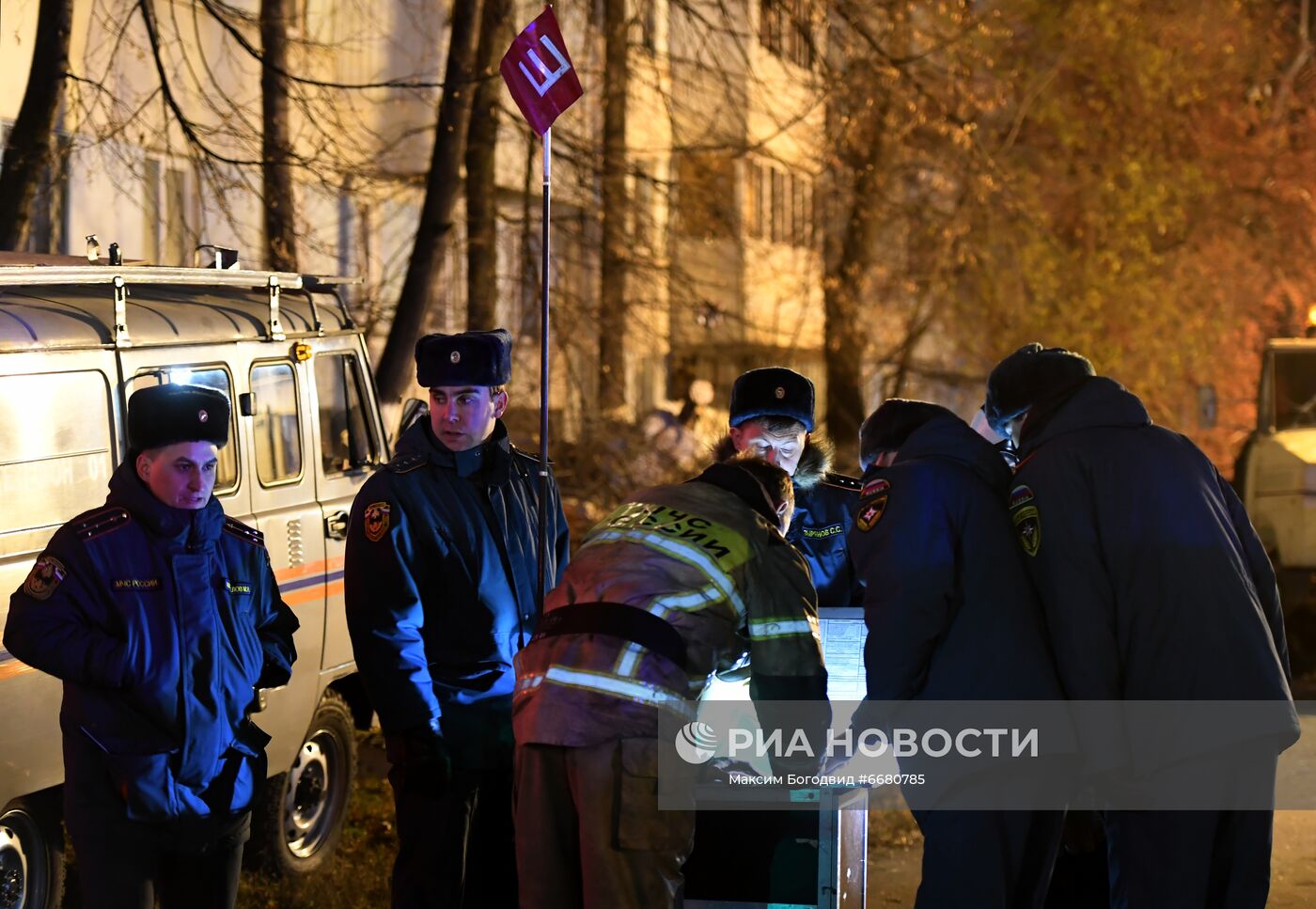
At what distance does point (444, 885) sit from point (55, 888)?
180 cm

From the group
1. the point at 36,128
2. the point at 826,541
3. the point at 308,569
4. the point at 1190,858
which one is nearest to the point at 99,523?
the point at 308,569

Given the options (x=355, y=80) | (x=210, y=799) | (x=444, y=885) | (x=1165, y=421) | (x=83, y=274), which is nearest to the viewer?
(x=210, y=799)

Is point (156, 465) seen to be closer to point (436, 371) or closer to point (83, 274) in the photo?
point (436, 371)

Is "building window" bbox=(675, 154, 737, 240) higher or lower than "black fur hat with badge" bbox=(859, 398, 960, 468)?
higher

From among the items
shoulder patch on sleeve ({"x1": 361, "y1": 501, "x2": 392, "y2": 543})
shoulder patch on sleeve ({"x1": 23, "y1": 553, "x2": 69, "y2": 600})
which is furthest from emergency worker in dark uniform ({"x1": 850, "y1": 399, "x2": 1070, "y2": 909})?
shoulder patch on sleeve ({"x1": 23, "y1": 553, "x2": 69, "y2": 600})

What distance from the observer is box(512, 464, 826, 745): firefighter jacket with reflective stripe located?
4043 millimetres

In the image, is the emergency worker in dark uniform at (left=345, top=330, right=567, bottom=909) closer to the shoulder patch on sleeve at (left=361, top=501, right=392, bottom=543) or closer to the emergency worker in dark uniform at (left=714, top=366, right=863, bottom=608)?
the shoulder patch on sleeve at (left=361, top=501, right=392, bottom=543)

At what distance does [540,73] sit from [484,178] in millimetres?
7020

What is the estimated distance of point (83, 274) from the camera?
5.91 m

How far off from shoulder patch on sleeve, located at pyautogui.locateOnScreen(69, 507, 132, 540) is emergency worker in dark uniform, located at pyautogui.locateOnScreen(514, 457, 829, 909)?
1283mm

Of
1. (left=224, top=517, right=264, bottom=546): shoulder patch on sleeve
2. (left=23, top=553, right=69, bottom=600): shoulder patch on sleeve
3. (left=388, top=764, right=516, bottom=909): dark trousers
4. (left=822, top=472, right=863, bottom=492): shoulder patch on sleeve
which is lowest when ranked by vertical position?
(left=388, top=764, right=516, bottom=909): dark trousers

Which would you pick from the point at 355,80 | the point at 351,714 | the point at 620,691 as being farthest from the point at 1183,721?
the point at 355,80

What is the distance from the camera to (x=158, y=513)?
465 centimetres

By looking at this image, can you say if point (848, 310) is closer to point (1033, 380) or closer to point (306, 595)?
point (306, 595)
